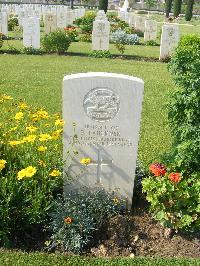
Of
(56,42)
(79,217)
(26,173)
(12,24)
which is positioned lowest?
(79,217)

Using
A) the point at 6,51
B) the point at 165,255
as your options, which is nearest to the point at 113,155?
the point at 165,255

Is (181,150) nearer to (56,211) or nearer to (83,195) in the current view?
(83,195)

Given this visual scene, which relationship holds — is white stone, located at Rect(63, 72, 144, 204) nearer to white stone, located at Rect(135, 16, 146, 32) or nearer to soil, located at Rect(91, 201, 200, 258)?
soil, located at Rect(91, 201, 200, 258)

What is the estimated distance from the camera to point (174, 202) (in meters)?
3.91

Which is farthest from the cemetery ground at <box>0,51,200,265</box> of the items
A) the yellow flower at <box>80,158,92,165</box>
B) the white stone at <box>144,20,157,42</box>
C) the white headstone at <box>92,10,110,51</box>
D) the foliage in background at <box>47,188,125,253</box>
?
the white stone at <box>144,20,157,42</box>

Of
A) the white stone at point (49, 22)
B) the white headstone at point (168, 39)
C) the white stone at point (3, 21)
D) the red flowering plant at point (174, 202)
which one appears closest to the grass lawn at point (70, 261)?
the red flowering plant at point (174, 202)

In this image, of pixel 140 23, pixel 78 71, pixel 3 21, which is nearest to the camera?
pixel 78 71

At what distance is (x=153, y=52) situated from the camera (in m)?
17.2

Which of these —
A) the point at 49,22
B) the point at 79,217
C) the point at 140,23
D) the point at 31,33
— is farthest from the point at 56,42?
the point at 79,217

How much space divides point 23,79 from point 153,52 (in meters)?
8.11

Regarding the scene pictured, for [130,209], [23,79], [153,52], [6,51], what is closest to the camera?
[130,209]

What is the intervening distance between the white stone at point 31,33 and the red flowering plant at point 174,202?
477 inches

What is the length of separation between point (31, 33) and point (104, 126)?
11.8 meters

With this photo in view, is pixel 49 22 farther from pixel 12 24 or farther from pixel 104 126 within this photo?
pixel 104 126
